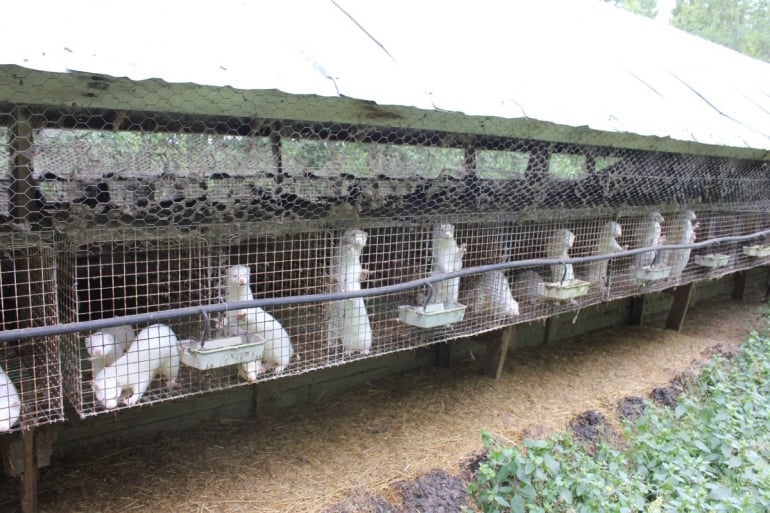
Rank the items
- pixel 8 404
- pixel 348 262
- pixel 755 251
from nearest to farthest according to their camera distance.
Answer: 1. pixel 8 404
2. pixel 348 262
3. pixel 755 251

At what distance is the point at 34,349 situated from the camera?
1.99 metres

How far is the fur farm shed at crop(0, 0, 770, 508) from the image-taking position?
180cm

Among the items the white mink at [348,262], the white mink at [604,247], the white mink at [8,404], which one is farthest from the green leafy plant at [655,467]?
the white mink at [8,404]

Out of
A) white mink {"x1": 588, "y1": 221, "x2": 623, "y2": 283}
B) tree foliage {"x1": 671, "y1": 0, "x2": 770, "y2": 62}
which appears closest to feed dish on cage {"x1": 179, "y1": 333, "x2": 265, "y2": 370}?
white mink {"x1": 588, "y1": 221, "x2": 623, "y2": 283}

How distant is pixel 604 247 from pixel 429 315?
1.97 metres

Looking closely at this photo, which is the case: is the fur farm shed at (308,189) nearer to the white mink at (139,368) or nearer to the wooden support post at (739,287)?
the white mink at (139,368)

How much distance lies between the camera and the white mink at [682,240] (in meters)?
4.45

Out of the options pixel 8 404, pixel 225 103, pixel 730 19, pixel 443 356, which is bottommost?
pixel 443 356

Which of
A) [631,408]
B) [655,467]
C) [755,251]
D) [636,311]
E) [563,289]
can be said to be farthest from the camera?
[636,311]

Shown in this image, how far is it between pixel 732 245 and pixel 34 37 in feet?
19.4

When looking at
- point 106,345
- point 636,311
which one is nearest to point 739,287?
point 636,311

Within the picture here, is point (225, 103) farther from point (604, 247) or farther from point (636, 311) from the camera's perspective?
point (636, 311)

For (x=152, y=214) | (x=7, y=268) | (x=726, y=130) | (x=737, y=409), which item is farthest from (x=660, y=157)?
(x=7, y=268)

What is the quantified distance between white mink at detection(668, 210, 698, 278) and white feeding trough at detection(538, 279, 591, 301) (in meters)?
1.44
